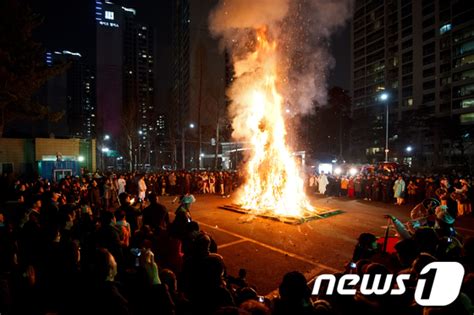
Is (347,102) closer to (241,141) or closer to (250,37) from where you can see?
(241,141)

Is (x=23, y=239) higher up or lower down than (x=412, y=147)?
lower down

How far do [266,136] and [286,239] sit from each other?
7.36 meters

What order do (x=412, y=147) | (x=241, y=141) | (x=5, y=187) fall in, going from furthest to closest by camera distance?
(x=412, y=147), (x=241, y=141), (x=5, y=187)

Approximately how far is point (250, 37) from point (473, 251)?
46.8ft

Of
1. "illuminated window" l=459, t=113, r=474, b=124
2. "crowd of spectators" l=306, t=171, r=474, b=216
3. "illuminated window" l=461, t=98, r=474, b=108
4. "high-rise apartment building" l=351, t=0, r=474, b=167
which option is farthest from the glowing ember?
"illuminated window" l=461, t=98, r=474, b=108

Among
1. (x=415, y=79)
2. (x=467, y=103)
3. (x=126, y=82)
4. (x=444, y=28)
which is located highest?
(x=444, y=28)

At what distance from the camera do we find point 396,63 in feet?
234

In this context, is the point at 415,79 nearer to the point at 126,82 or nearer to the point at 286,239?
the point at 126,82

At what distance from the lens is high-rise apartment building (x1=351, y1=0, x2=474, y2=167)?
47812mm

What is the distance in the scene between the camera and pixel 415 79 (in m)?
66.1

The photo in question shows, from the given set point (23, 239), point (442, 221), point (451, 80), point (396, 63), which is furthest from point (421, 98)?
point (23, 239)

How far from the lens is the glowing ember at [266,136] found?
48.7 ft

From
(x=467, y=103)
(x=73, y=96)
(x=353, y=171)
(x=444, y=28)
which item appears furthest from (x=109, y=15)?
(x=467, y=103)

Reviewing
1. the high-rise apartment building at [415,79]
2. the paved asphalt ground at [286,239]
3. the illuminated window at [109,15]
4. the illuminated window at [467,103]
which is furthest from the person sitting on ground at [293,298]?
the illuminated window at [109,15]
